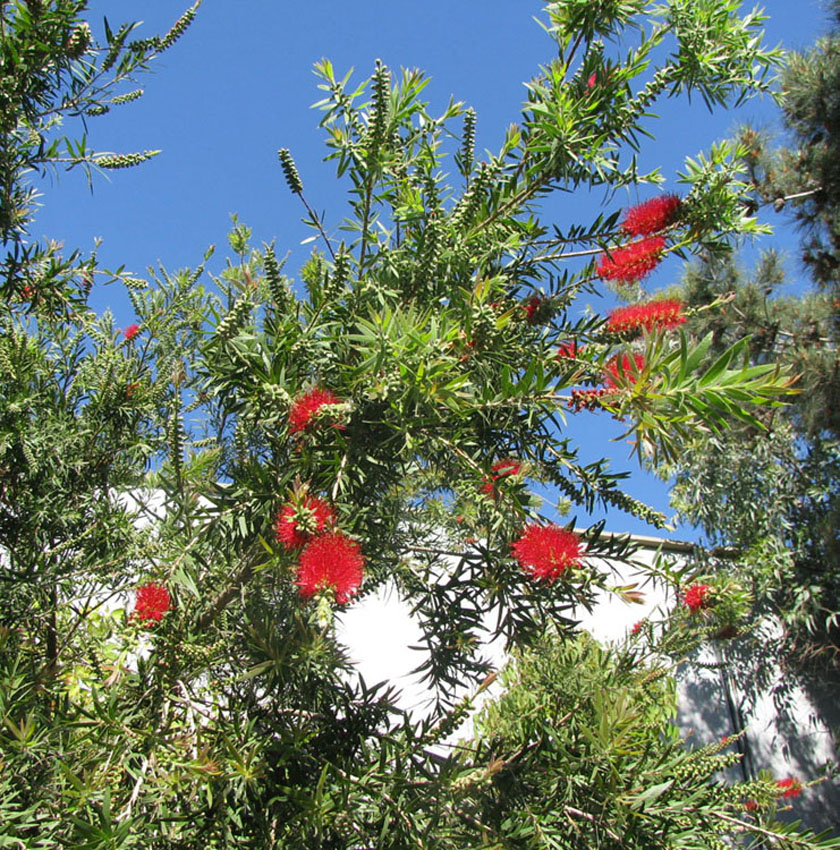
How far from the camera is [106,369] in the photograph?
7.61 feet

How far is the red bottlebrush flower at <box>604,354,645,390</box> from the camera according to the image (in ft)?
4.20

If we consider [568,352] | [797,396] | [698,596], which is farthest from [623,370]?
[797,396]

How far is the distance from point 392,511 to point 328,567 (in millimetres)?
749

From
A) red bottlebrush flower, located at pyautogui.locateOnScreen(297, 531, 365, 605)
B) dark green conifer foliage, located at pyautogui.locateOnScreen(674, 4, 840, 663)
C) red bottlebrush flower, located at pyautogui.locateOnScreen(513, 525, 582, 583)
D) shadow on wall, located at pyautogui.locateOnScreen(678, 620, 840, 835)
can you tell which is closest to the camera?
red bottlebrush flower, located at pyautogui.locateOnScreen(297, 531, 365, 605)

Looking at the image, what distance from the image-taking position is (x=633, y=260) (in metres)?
1.73

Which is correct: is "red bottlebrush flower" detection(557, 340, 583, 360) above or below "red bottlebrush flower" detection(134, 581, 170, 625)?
above

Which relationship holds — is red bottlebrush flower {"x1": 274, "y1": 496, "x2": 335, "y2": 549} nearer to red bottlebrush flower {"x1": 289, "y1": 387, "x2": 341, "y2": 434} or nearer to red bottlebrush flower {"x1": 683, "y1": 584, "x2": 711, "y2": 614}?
red bottlebrush flower {"x1": 289, "y1": 387, "x2": 341, "y2": 434}

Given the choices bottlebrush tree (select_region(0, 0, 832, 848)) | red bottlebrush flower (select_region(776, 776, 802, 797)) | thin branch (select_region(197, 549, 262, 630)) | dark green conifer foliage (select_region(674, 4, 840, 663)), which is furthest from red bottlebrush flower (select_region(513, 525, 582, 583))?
dark green conifer foliage (select_region(674, 4, 840, 663))

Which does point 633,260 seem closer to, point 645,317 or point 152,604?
point 645,317

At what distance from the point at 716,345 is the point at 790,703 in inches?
131

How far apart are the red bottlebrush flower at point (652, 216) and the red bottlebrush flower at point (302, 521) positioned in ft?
3.37

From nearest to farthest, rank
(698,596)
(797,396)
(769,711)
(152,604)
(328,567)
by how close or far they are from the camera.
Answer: (328,567)
(152,604)
(698,596)
(797,396)
(769,711)

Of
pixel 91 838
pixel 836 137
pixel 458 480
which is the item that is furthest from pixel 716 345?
pixel 91 838

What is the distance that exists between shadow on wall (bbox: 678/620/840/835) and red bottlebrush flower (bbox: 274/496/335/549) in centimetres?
589
